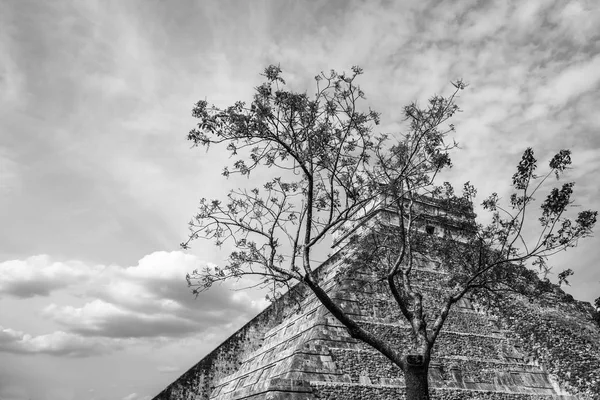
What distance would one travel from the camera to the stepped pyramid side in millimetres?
8320

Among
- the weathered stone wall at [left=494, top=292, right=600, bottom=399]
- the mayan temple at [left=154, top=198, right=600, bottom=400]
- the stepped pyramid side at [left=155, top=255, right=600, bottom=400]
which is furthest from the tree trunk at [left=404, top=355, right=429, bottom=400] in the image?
the weathered stone wall at [left=494, top=292, right=600, bottom=399]

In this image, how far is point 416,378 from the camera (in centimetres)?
602

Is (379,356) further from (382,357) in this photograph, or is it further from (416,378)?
(416,378)

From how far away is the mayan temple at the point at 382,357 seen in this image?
8.34 meters

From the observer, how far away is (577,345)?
36.6 feet

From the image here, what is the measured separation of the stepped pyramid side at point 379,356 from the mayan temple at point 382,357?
24 mm

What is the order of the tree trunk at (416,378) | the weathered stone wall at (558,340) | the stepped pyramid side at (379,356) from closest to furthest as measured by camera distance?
the tree trunk at (416,378), the stepped pyramid side at (379,356), the weathered stone wall at (558,340)

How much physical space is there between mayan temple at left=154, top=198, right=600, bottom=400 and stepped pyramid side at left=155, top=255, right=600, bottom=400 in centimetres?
2

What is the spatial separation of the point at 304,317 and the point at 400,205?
4.35 m

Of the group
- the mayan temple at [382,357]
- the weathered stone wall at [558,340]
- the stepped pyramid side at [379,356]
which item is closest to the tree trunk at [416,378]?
the mayan temple at [382,357]

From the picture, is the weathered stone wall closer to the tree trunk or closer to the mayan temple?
the mayan temple

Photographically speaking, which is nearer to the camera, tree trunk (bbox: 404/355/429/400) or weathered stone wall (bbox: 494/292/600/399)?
tree trunk (bbox: 404/355/429/400)

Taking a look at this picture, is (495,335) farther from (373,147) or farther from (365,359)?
(373,147)

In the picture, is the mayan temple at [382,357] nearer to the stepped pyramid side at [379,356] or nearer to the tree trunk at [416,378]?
the stepped pyramid side at [379,356]
